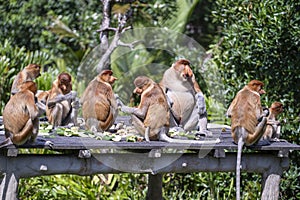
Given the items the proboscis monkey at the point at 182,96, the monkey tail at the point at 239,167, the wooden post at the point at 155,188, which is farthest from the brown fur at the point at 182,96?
the wooden post at the point at 155,188

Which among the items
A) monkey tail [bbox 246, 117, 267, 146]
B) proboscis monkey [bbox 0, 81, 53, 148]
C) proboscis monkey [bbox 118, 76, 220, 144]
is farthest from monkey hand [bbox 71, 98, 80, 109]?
monkey tail [bbox 246, 117, 267, 146]

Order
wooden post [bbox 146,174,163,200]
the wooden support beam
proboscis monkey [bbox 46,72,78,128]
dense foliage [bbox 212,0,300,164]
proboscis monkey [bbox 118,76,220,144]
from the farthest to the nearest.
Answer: dense foliage [bbox 212,0,300,164], wooden post [bbox 146,174,163,200], proboscis monkey [bbox 46,72,78,128], proboscis monkey [bbox 118,76,220,144], the wooden support beam

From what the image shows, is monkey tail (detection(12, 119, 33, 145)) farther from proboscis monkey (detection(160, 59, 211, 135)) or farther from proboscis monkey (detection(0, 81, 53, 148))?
proboscis monkey (detection(160, 59, 211, 135))

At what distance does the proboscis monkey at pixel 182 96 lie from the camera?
6.55 m

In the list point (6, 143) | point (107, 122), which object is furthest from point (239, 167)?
point (6, 143)

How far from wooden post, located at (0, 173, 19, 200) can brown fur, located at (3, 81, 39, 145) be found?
0.28 m

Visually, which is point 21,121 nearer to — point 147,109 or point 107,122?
point 107,122

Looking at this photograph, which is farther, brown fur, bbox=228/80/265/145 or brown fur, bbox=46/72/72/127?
brown fur, bbox=46/72/72/127

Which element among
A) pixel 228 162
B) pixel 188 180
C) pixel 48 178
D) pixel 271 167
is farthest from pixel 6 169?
pixel 188 180

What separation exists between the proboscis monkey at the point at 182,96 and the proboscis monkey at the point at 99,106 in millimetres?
600

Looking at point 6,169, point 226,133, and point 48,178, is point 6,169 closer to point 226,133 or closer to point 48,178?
point 226,133

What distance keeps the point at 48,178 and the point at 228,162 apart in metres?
3.01

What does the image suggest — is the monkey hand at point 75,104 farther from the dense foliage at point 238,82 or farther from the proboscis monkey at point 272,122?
the dense foliage at point 238,82

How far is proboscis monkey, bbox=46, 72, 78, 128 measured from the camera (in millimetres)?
6488
